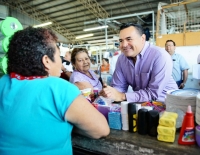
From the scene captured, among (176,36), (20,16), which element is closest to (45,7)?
(20,16)

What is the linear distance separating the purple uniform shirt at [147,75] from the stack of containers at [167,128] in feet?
1.99

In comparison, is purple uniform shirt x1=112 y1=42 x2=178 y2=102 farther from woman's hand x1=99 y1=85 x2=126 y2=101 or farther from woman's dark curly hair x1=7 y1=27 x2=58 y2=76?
woman's dark curly hair x1=7 y1=27 x2=58 y2=76

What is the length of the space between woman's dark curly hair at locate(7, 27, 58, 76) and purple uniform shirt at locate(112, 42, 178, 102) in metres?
0.85

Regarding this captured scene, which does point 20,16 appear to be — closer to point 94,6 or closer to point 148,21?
point 94,6

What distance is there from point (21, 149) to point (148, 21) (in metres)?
10.7

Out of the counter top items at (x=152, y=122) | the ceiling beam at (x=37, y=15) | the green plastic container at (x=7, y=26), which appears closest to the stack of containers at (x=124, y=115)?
the counter top items at (x=152, y=122)

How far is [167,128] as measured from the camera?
896 millimetres

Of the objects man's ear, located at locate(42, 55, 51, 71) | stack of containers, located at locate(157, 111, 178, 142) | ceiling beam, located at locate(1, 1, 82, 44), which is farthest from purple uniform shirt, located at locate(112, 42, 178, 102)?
ceiling beam, located at locate(1, 1, 82, 44)

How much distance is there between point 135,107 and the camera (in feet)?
3.36

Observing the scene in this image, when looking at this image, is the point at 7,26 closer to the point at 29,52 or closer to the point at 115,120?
the point at 29,52

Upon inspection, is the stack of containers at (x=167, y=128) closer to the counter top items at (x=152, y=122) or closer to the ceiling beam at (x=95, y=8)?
the counter top items at (x=152, y=122)

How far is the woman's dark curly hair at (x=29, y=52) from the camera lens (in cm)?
89

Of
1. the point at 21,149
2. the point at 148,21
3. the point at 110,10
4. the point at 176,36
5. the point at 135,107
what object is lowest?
the point at 21,149

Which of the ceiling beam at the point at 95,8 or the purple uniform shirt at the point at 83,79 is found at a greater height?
the ceiling beam at the point at 95,8
